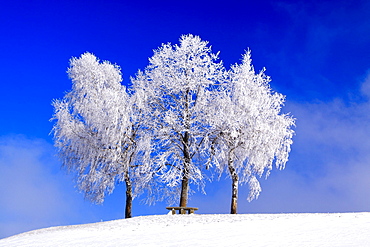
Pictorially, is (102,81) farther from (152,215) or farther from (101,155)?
(152,215)

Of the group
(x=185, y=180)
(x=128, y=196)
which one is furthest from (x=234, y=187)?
(x=128, y=196)

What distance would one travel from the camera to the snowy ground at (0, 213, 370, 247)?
11.9 meters

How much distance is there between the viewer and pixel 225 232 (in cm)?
1371

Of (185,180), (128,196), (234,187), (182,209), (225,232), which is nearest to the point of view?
(225,232)

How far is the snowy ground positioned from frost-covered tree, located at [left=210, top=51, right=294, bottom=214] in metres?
3.20

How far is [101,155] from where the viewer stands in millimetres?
21188

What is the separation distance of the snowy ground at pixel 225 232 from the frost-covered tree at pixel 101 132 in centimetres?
373

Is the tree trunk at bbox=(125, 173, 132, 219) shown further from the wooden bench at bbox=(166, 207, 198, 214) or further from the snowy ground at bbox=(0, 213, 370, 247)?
the snowy ground at bbox=(0, 213, 370, 247)

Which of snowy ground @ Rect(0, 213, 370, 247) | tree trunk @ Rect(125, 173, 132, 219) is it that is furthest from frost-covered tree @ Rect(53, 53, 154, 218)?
snowy ground @ Rect(0, 213, 370, 247)

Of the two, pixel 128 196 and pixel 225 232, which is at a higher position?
pixel 128 196

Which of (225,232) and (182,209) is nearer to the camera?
(225,232)

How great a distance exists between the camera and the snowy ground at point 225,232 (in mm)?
11912

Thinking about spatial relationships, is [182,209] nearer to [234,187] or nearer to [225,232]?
[234,187]

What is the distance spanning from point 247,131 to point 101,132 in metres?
7.17
